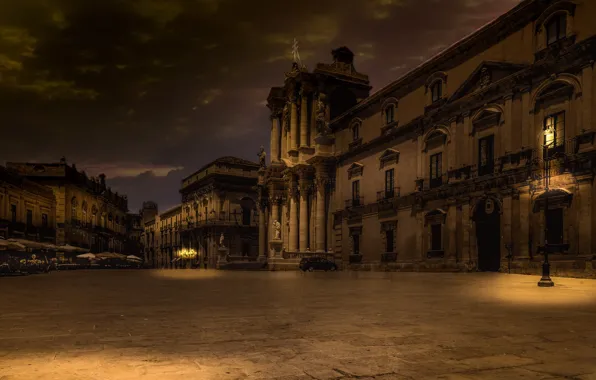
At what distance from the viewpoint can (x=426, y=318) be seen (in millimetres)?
8273

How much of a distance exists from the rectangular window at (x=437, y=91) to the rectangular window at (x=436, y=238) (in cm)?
760

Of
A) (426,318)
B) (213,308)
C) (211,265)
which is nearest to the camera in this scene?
(426,318)

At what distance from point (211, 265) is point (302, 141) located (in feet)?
94.6

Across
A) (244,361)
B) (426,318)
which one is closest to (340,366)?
(244,361)

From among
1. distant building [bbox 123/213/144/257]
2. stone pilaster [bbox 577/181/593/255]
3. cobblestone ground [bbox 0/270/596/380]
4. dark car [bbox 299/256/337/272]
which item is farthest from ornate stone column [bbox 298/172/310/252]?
distant building [bbox 123/213/144/257]

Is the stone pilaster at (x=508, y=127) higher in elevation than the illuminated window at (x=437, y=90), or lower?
lower

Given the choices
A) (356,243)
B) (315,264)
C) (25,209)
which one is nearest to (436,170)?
(356,243)

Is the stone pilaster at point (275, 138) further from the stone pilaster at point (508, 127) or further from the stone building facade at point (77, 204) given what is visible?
the stone pilaster at point (508, 127)

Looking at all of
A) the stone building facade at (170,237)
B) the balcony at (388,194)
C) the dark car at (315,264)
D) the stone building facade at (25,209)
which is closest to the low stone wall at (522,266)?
the dark car at (315,264)

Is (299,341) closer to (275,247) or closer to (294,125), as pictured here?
(275,247)

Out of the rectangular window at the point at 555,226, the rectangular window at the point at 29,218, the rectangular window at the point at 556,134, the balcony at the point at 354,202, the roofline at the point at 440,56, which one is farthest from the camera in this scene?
the rectangular window at the point at 29,218

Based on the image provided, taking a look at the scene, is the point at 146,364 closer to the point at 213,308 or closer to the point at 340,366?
the point at 340,366

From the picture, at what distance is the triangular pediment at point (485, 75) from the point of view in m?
25.6

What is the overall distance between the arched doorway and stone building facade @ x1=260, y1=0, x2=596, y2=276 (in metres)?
0.06
